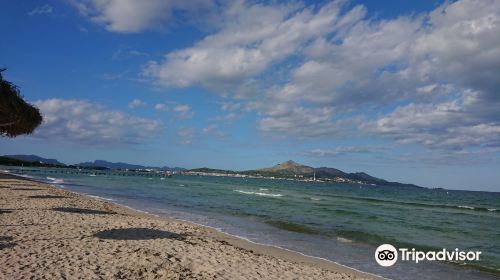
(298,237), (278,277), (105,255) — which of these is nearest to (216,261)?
(278,277)

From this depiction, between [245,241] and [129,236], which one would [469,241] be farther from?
[129,236]

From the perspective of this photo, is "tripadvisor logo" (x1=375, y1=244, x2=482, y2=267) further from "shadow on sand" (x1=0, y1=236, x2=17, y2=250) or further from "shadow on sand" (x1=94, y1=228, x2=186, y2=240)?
"shadow on sand" (x1=0, y1=236, x2=17, y2=250)

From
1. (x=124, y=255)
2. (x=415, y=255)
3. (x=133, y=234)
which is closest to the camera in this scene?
(x=124, y=255)

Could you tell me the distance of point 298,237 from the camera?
16.1 metres

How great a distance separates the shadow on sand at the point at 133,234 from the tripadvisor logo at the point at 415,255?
6.43 m

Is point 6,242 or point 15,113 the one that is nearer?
point 6,242

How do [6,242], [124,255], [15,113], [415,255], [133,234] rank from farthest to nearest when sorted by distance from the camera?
[15,113]
[415,255]
[133,234]
[6,242]
[124,255]

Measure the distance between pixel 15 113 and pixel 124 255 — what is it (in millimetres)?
9921

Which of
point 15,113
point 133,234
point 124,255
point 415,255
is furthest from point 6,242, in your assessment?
point 415,255

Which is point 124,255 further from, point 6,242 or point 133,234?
point 133,234

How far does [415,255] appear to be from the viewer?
13695 millimetres

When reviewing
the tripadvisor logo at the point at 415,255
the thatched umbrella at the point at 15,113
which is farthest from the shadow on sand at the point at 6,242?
the tripadvisor logo at the point at 415,255

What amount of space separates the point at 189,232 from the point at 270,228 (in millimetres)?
5357

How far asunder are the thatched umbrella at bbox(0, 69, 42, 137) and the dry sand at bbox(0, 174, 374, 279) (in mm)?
3867
